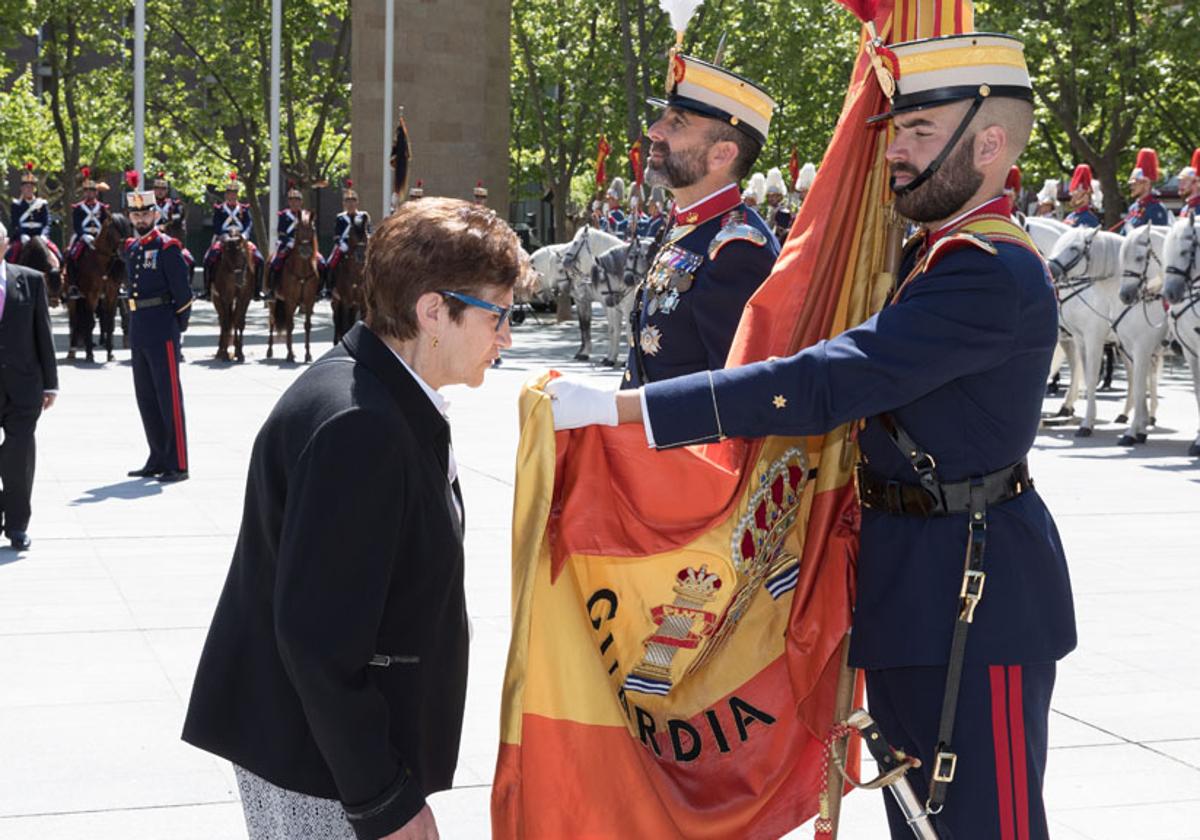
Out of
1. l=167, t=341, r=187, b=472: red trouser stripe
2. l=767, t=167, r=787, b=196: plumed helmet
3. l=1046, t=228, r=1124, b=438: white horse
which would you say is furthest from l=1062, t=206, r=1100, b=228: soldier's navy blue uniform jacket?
l=167, t=341, r=187, b=472: red trouser stripe

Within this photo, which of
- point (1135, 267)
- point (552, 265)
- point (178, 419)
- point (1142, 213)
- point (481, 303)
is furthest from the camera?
point (552, 265)

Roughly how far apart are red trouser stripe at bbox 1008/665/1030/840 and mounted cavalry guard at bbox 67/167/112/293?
2087cm

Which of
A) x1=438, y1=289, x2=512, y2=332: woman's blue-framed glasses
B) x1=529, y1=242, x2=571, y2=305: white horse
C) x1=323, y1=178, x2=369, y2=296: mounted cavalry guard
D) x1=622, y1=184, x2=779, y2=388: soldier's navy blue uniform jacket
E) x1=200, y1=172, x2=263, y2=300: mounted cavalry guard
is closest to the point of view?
x1=438, y1=289, x2=512, y2=332: woman's blue-framed glasses

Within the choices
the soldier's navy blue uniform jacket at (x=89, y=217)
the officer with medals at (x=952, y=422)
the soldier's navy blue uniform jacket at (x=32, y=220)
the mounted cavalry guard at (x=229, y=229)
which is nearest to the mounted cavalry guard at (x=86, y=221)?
the soldier's navy blue uniform jacket at (x=89, y=217)

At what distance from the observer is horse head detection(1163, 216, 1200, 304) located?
1520 cm

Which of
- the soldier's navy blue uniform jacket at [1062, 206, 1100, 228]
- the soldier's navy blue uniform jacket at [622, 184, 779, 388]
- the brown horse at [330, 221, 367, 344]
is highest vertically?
the soldier's navy blue uniform jacket at [1062, 206, 1100, 228]

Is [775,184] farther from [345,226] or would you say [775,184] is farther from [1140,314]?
[1140,314]

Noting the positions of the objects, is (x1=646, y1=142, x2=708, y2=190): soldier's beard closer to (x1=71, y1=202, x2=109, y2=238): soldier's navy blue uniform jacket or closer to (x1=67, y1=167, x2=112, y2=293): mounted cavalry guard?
(x1=67, y1=167, x2=112, y2=293): mounted cavalry guard

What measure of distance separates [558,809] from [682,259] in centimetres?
214

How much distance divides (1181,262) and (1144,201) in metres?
3.93

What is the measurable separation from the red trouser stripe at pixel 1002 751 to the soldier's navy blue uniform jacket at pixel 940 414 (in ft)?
0.18

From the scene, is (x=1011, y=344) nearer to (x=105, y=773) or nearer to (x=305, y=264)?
(x=105, y=773)

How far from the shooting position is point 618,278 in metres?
23.6

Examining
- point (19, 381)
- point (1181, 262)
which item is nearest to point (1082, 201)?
point (1181, 262)
